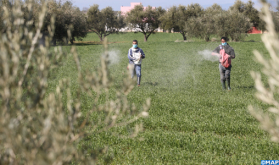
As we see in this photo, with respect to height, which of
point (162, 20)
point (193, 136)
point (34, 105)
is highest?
point (162, 20)

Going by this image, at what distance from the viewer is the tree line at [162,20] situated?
53062mm

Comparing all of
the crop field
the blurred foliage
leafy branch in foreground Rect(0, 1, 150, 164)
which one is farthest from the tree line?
leafy branch in foreground Rect(0, 1, 150, 164)

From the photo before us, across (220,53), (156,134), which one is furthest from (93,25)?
(156,134)

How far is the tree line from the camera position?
174ft

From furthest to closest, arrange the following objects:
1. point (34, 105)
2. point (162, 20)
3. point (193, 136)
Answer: point (162, 20) → point (193, 136) → point (34, 105)

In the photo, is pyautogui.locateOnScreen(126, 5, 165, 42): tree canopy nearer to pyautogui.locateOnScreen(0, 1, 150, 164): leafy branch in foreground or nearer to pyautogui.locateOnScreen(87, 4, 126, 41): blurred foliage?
pyautogui.locateOnScreen(87, 4, 126, 41): blurred foliage

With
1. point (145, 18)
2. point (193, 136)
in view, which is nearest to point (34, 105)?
point (193, 136)

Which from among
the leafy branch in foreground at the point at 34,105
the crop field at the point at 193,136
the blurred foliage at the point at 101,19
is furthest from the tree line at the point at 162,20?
the leafy branch in foreground at the point at 34,105

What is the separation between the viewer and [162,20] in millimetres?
73062

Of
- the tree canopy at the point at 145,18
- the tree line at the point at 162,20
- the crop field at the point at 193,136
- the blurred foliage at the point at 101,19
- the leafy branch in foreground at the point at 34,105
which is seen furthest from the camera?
the tree canopy at the point at 145,18

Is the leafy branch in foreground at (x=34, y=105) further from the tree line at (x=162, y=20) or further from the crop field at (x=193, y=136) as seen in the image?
the tree line at (x=162, y=20)

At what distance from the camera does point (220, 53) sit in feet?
43.2

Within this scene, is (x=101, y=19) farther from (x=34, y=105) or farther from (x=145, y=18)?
(x=34, y=105)

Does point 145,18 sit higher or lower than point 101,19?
higher
